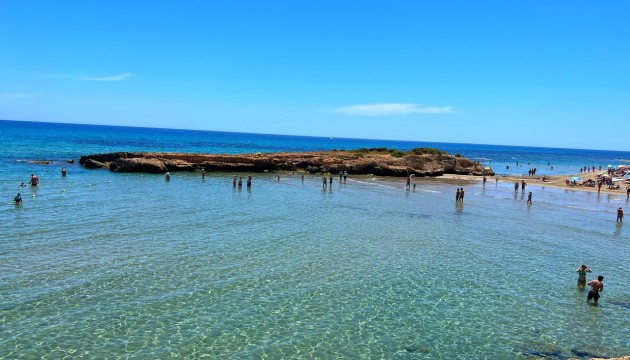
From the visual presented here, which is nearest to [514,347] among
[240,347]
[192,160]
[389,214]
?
[240,347]

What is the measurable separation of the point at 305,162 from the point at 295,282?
171 feet

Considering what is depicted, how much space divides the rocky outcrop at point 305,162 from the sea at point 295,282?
79.2ft

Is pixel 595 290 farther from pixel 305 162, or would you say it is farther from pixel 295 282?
pixel 305 162

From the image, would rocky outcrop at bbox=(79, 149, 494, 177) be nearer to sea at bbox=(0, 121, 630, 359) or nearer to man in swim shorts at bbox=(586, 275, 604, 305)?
sea at bbox=(0, 121, 630, 359)

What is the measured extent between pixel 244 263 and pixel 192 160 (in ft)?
153

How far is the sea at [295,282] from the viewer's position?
13539 mm

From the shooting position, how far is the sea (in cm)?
1354

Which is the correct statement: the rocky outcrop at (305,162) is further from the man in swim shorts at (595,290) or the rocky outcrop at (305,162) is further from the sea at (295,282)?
the man in swim shorts at (595,290)

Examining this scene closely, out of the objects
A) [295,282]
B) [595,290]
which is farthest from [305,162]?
[595,290]

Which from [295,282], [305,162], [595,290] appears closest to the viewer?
[595,290]

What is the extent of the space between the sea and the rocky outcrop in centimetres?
2413

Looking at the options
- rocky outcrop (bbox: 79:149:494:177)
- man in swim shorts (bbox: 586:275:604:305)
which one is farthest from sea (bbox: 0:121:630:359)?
rocky outcrop (bbox: 79:149:494:177)

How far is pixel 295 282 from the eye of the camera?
60.6 ft

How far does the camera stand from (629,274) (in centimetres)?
2214
